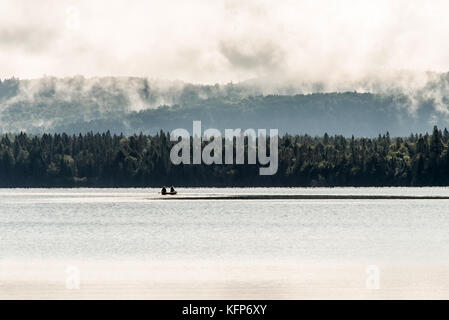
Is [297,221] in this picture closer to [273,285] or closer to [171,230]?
[171,230]

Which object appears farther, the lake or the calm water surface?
the calm water surface

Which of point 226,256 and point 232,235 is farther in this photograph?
point 232,235

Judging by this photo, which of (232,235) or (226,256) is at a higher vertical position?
(232,235)

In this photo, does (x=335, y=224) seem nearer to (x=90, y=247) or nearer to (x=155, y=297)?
(x=90, y=247)

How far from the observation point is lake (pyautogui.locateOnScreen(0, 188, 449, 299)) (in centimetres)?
5588

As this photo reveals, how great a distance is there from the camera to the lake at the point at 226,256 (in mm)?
55875

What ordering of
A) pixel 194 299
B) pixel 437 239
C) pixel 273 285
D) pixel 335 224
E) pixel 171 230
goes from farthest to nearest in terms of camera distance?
pixel 335 224, pixel 171 230, pixel 437 239, pixel 273 285, pixel 194 299

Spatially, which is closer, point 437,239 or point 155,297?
point 155,297

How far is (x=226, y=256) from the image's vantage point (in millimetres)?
80062

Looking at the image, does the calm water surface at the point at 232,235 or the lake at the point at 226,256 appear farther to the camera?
the calm water surface at the point at 232,235
